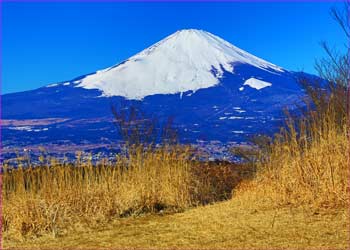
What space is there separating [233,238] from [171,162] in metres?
3.82

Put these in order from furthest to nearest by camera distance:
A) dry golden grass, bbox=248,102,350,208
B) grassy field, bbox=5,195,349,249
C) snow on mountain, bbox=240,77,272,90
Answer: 1. snow on mountain, bbox=240,77,272,90
2. dry golden grass, bbox=248,102,350,208
3. grassy field, bbox=5,195,349,249

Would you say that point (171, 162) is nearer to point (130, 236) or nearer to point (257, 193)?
point (257, 193)

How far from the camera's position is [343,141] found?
7.74 metres

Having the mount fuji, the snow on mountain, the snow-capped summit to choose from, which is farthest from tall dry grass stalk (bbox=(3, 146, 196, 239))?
the snow-capped summit

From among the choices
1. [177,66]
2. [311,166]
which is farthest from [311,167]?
[177,66]

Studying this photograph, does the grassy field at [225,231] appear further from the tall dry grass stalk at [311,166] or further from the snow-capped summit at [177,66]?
the snow-capped summit at [177,66]

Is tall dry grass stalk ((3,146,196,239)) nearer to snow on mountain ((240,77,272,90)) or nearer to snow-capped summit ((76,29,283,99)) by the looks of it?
snow on mountain ((240,77,272,90))

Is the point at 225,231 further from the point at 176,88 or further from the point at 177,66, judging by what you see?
the point at 177,66

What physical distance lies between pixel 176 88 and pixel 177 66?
7623 mm

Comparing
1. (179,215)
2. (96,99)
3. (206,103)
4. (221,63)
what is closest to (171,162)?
(179,215)

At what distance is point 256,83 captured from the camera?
99938mm

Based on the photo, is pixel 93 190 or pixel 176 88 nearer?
pixel 93 190

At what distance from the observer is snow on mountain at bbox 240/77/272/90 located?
98500 mm

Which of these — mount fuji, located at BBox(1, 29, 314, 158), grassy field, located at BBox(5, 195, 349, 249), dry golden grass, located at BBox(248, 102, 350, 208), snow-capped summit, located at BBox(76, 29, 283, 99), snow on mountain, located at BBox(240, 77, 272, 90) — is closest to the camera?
grassy field, located at BBox(5, 195, 349, 249)
